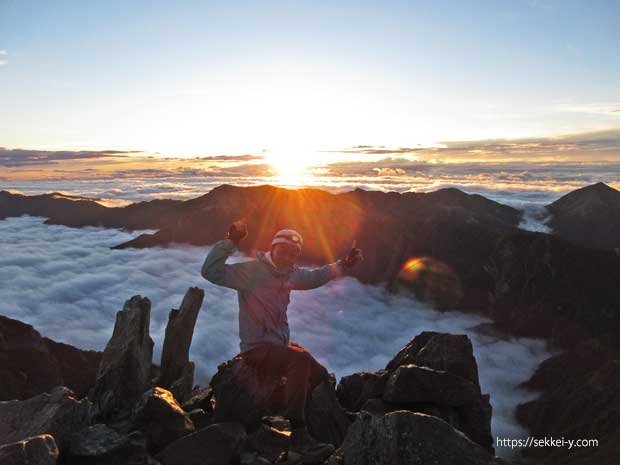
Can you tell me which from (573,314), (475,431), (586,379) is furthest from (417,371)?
(573,314)

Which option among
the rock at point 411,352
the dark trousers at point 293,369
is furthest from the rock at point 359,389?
the dark trousers at point 293,369

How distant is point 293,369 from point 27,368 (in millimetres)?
68582

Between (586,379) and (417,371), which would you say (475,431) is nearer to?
(417,371)

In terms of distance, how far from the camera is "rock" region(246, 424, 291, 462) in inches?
372

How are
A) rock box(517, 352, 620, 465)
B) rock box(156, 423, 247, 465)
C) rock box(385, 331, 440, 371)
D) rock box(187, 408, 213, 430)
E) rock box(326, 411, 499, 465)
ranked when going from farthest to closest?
rock box(517, 352, 620, 465) < rock box(385, 331, 440, 371) < rock box(187, 408, 213, 430) < rock box(156, 423, 247, 465) < rock box(326, 411, 499, 465)

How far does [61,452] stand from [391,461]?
231 inches

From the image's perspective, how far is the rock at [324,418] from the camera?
10.5 m

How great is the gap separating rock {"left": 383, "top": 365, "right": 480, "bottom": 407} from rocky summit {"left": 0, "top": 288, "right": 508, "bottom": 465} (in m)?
0.02

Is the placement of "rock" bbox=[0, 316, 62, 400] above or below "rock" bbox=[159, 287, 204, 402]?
below

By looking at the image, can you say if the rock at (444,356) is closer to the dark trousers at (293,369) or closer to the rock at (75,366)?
the dark trousers at (293,369)

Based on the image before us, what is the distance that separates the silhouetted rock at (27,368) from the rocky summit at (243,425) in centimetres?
4862

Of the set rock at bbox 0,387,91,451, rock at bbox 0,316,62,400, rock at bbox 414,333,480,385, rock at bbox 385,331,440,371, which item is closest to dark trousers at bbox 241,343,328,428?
rock at bbox 0,387,91,451

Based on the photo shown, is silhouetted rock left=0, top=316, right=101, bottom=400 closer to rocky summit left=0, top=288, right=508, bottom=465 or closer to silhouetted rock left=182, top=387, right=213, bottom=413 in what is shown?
silhouetted rock left=182, top=387, right=213, bottom=413

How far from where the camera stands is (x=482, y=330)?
186000 millimetres
